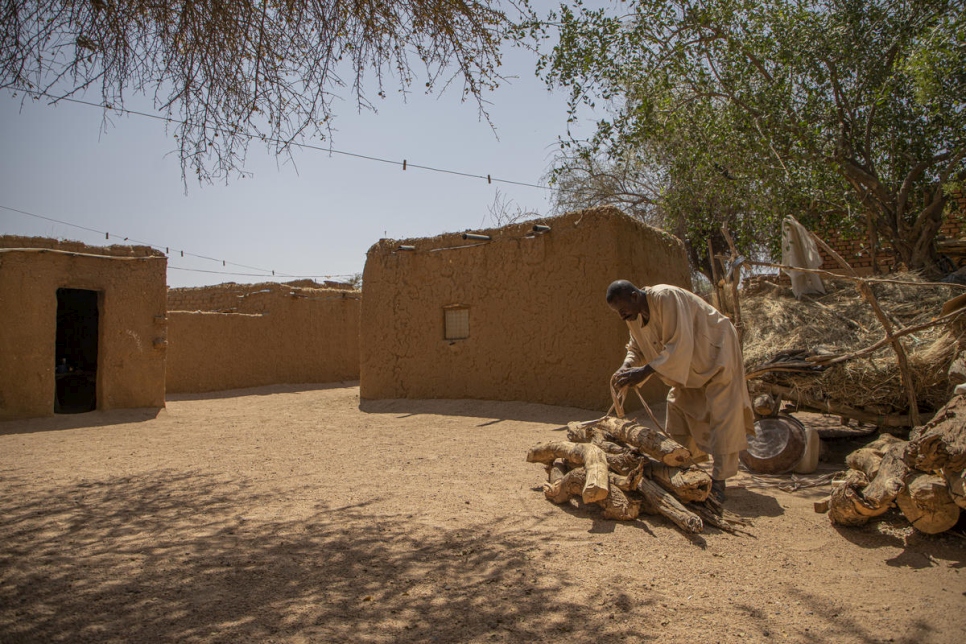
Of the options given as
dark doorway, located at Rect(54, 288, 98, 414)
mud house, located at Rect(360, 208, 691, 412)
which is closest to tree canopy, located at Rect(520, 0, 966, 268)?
mud house, located at Rect(360, 208, 691, 412)

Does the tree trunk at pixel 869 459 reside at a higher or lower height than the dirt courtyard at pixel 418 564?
higher

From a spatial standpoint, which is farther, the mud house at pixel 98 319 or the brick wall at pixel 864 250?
the brick wall at pixel 864 250

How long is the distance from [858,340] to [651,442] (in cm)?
254

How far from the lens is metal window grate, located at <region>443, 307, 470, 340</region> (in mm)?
9609

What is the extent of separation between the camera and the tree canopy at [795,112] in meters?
7.84

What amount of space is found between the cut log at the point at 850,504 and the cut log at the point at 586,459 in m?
1.31

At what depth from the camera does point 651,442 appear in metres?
3.99

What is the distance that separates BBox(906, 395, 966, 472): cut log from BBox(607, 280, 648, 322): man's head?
173cm

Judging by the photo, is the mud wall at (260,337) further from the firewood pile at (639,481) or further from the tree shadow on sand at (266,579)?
the firewood pile at (639,481)

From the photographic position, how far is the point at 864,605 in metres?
2.70

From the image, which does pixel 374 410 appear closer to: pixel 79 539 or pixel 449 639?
pixel 79 539

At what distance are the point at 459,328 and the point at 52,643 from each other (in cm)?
764

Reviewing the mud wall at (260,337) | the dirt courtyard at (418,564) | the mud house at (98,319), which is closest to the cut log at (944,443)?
the dirt courtyard at (418,564)

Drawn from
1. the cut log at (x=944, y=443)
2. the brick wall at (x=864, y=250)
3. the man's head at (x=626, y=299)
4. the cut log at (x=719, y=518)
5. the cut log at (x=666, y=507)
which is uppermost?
the brick wall at (x=864, y=250)
